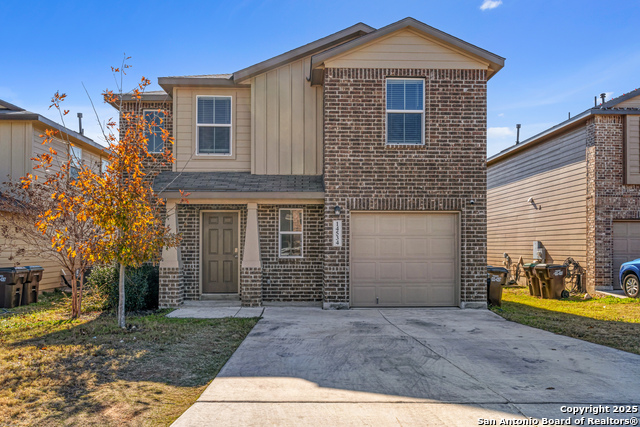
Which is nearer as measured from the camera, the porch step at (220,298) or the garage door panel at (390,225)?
the garage door panel at (390,225)

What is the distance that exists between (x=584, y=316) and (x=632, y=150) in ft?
20.7

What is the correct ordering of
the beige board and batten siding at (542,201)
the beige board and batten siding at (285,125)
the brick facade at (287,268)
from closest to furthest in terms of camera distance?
the brick facade at (287,268) → the beige board and batten siding at (285,125) → the beige board and batten siding at (542,201)

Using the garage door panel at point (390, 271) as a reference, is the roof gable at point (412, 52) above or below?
above

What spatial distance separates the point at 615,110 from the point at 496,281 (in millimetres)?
7025

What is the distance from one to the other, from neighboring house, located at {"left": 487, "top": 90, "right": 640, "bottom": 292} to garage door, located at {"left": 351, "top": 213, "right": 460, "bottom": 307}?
5.80 m

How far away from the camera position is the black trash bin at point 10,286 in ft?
35.6

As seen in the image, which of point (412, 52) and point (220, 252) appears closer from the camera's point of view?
point (412, 52)

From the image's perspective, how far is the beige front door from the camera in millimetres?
11492

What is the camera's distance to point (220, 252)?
11.5 metres

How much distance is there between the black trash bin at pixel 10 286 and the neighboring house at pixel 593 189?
16.2m

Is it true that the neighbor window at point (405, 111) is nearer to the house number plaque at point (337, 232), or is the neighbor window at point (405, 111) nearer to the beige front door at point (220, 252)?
the house number plaque at point (337, 232)

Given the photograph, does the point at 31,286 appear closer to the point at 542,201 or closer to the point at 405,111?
the point at 405,111

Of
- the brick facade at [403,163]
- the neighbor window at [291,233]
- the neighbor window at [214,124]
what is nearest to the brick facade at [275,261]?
the neighbor window at [291,233]

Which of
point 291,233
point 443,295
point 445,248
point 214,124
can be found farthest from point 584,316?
point 214,124
